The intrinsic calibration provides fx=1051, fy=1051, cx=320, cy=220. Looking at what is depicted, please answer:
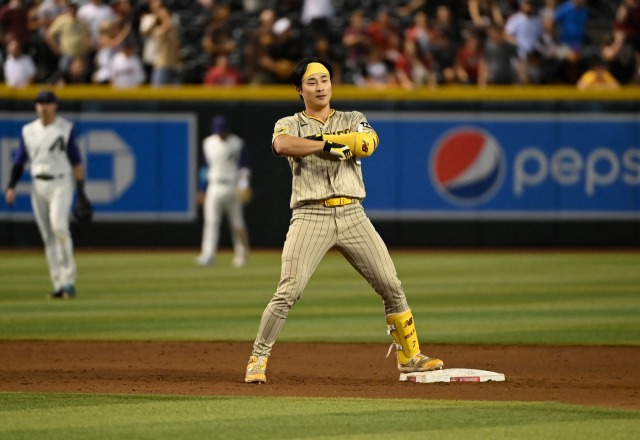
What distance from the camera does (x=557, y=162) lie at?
19.2 metres

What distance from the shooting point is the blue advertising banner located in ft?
62.9

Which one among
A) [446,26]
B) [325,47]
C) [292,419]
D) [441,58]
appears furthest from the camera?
[446,26]

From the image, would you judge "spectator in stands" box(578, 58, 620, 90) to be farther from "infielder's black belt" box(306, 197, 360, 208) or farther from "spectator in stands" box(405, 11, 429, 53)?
"infielder's black belt" box(306, 197, 360, 208)

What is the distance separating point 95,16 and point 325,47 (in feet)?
15.6

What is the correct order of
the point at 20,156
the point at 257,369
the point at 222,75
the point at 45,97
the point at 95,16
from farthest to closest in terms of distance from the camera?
1. the point at 95,16
2. the point at 222,75
3. the point at 20,156
4. the point at 45,97
5. the point at 257,369

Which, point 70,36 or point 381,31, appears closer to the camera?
point 70,36

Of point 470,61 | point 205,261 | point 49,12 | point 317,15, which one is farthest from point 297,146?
point 49,12

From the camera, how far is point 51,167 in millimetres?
11336

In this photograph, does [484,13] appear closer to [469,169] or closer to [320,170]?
[469,169]

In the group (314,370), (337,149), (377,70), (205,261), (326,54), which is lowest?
(205,261)

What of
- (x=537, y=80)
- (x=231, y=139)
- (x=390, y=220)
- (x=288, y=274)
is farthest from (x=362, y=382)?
(x=537, y=80)

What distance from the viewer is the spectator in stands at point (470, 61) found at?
1966 centimetres

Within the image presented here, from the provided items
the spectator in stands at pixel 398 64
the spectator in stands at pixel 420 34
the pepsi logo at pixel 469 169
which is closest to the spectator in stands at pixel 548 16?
the spectator in stands at pixel 420 34

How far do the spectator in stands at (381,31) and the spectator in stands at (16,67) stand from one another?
6443 millimetres
